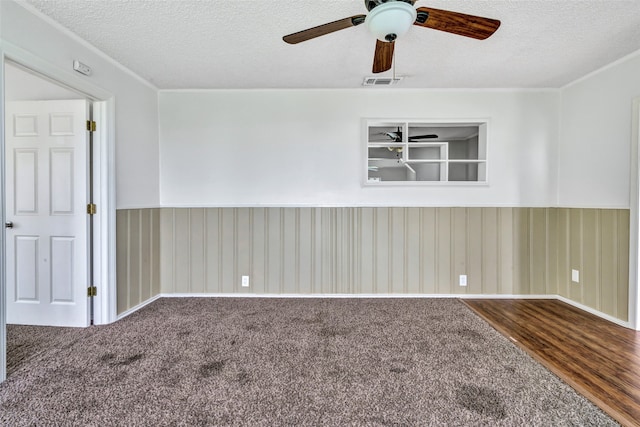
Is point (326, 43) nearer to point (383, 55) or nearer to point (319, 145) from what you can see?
point (383, 55)

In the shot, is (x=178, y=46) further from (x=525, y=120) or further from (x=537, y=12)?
(x=525, y=120)

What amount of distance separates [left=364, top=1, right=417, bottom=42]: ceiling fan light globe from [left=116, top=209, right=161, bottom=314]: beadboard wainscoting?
111 inches

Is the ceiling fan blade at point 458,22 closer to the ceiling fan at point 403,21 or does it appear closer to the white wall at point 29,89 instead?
the ceiling fan at point 403,21

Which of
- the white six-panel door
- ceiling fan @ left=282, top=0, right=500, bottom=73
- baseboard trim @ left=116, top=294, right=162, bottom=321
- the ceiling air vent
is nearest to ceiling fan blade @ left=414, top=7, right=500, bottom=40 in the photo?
ceiling fan @ left=282, top=0, right=500, bottom=73

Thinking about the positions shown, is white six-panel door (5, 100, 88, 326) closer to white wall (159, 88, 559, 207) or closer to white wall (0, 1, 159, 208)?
white wall (0, 1, 159, 208)

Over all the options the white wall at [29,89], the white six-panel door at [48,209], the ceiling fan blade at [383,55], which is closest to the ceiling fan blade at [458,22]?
the ceiling fan blade at [383,55]

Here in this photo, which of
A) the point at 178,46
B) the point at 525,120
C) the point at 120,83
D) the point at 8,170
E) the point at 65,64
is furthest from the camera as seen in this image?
the point at 525,120

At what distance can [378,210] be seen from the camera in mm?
3523

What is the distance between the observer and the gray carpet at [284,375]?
1.56 meters

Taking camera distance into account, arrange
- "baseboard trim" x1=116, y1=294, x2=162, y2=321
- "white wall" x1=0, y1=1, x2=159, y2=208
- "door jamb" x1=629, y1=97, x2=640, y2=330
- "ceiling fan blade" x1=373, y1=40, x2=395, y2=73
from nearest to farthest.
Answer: "ceiling fan blade" x1=373, y1=40, x2=395, y2=73
"white wall" x1=0, y1=1, x2=159, y2=208
"door jamb" x1=629, y1=97, x2=640, y2=330
"baseboard trim" x1=116, y1=294, x2=162, y2=321

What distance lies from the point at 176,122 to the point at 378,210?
2.68 meters

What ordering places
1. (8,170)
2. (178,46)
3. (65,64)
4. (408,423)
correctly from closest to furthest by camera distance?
1. (408,423)
2. (65,64)
3. (178,46)
4. (8,170)

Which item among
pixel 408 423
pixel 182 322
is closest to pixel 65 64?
pixel 182 322

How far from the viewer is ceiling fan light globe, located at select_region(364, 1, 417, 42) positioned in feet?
4.96
